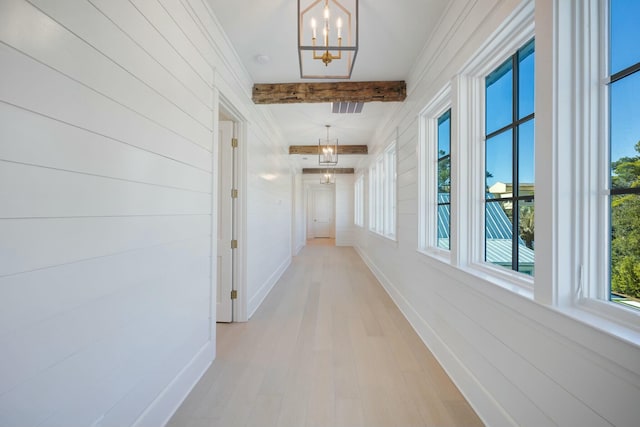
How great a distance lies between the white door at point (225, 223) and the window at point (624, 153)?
2907mm

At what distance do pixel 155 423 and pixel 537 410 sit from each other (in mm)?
1884

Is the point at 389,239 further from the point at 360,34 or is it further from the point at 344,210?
the point at 344,210

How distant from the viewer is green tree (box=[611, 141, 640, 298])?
972 mm

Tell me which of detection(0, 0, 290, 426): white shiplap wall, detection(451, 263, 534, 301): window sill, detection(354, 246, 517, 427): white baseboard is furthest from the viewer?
detection(354, 246, 517, 427): white baseboard

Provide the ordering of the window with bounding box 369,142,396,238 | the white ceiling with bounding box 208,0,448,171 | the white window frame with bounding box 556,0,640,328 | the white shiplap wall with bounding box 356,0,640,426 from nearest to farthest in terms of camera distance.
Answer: the white shiplap wall with bounding box 356,0,640,426, the white window frame with bounding box 556,0,640,328, the white ceiling with bounding box 208,0,448,171, the window with bounding box 369,142,396,238

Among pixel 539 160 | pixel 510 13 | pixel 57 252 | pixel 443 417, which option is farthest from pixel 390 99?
pixel 57 252

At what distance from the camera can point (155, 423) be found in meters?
1.54

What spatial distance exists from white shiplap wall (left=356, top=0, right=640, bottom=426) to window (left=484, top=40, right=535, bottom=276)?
0.73ft

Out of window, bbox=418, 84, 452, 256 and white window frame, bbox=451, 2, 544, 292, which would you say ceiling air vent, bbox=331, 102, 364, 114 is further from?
white window frame, bbox=451, 2, 544, 292

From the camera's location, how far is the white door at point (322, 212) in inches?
488

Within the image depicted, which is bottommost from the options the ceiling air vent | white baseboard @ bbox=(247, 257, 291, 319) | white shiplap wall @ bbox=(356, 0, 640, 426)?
white baseboard @ bbox=(247, 257, 291, 319)

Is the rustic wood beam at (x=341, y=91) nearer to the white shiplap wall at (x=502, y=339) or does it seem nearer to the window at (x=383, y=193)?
the white shiplap wall at (x=502, y=339)

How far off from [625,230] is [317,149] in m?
5.80

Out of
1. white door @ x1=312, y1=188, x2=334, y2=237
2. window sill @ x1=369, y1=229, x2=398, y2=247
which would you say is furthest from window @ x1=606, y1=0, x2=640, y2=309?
white door @ x1=312, y1=188, x2=334, y2=237
